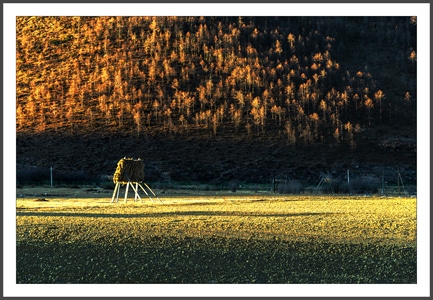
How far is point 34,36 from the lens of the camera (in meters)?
66.4

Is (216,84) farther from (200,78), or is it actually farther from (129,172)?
(129,172)

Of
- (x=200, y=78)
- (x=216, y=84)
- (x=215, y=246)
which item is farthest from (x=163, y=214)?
(x=200, y=78)

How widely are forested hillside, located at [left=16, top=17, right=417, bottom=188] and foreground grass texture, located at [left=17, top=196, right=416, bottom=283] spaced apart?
29624mm

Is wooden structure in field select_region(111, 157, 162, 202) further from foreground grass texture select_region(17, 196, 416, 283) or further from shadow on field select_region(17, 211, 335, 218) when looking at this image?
shadow on field select_region(17, 211, 335, 218)

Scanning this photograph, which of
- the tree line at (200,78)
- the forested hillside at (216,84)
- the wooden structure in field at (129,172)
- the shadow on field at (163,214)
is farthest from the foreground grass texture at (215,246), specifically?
the tree line at (200,78)

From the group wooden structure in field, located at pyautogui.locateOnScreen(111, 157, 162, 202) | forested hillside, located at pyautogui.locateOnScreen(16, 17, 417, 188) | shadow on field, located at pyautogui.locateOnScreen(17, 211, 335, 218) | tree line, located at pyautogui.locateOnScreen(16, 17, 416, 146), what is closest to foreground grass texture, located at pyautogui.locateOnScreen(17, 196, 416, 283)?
shadow on field, located at pyautogui.locateOnScreen(17, 211, 335, 218)

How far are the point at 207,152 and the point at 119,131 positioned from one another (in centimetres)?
685

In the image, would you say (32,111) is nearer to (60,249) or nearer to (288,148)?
(288,148)

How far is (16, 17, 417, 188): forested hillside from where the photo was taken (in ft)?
176

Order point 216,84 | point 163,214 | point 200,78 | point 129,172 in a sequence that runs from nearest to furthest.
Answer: point 163,214 → point 129,172 → point 216,84 → point 200,78

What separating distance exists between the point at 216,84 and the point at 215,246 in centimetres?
4648

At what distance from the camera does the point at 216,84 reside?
59.1 meters

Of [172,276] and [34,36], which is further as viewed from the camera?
[34,36]

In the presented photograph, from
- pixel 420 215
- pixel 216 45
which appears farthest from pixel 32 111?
pixel 420 215
